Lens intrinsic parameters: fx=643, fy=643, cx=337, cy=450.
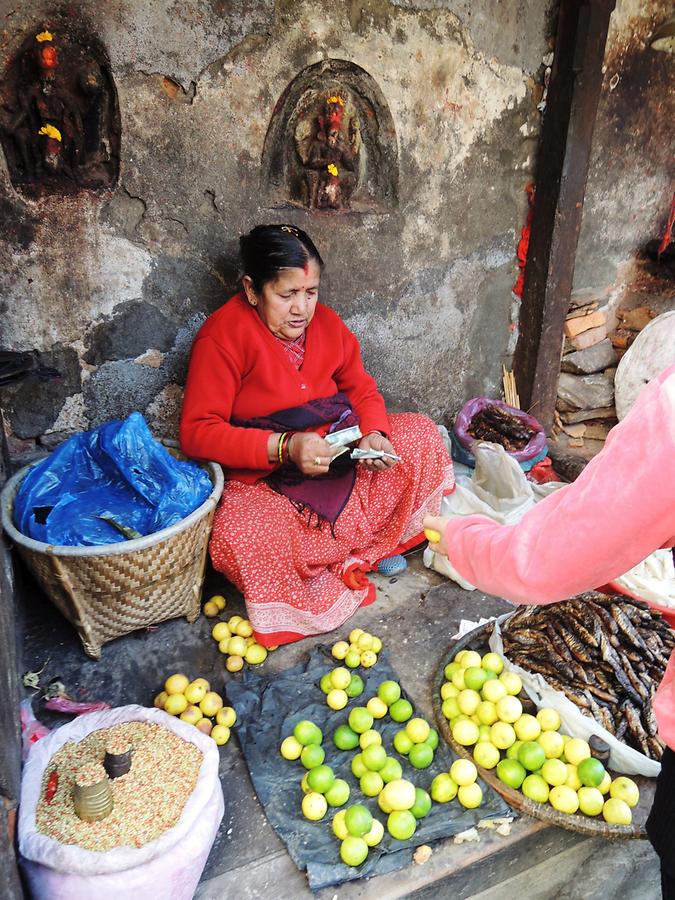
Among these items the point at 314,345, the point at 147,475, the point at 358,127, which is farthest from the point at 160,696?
the point at 358,127

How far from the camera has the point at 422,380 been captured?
423cm

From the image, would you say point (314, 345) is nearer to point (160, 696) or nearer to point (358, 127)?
point (358, 127)

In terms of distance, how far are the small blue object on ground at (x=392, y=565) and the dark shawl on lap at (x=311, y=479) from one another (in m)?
0.45

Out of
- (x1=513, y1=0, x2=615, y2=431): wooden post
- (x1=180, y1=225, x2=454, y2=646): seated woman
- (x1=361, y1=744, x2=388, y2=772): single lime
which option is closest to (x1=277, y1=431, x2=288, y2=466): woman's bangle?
(x1=180, y1=225, x2=454, y2=646): seated woman

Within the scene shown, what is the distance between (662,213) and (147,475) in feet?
14.0

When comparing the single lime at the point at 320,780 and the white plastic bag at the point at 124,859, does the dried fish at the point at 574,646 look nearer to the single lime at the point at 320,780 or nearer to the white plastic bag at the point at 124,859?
the single lime at the point at 320,780

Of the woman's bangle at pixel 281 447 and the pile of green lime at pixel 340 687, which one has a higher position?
the woman's bangle at pixel 281 447

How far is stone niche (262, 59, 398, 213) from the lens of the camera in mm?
3184

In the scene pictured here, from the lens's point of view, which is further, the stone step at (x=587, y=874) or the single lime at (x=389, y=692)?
the single lime at (x=389, y=692)

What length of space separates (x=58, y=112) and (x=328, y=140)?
1.27m

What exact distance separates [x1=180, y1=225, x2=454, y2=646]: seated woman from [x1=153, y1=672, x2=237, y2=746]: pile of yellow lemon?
351mm

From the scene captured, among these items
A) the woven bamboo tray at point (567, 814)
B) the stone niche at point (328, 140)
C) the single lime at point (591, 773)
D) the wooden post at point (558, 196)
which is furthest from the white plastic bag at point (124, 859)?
the wooden post at point (558, 196)

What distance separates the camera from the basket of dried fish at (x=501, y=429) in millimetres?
4047

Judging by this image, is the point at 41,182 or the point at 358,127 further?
the point at 358,127
